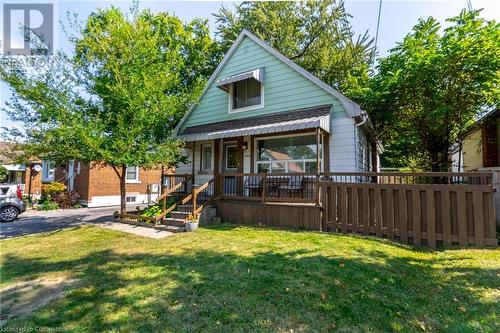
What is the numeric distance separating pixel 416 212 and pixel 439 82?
22.0 ft

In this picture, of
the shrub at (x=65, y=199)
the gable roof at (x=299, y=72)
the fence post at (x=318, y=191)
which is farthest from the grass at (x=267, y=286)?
the shrub at (x=65, y=199)

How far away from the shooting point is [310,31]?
19.0 meters

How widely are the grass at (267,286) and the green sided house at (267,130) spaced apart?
289 centimetres

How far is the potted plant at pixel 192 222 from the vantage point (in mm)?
7754

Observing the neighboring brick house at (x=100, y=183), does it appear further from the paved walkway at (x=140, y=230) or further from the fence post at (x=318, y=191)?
the fence post at (x=318, y=191)

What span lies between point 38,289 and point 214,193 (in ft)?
20.8

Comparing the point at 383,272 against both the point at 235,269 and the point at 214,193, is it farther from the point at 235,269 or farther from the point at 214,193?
the point at 214,193

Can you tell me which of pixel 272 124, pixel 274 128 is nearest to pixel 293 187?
pixel 274 128

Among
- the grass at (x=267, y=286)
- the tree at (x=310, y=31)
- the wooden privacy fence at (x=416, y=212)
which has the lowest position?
the grass at (x=267, y=286)

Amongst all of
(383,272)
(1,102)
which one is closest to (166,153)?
(1,102)

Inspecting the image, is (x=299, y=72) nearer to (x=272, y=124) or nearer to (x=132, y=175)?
(x=272, y=124)

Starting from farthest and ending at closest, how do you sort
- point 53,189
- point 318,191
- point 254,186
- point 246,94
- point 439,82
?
point 53,189 → point 246,94 → point 439,82 → point 254,186 → point 318,191

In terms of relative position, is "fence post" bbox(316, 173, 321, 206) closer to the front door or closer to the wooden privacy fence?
the wooden privacy fence

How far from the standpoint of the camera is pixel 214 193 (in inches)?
389
